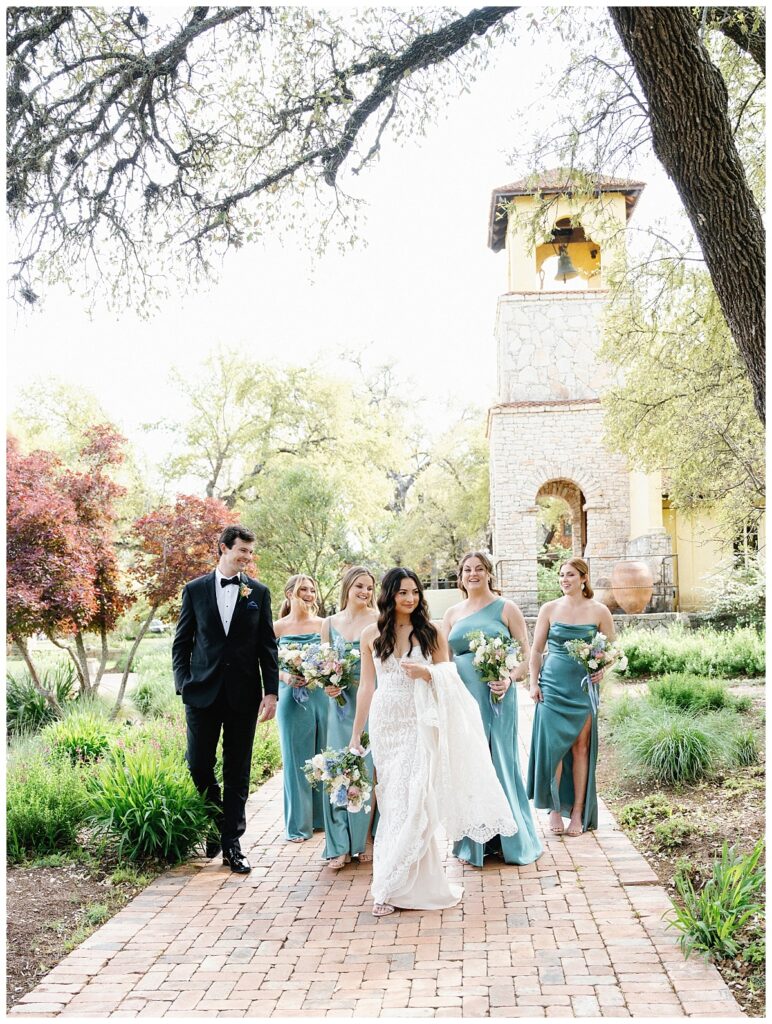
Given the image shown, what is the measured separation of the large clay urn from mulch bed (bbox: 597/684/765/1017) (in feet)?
39.1

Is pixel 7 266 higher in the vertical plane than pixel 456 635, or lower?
higher

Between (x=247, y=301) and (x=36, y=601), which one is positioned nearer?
(x=36, y=601)

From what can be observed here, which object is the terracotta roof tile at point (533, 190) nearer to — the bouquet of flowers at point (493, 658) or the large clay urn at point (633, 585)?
the bouquet of flowers at point (493, 658)

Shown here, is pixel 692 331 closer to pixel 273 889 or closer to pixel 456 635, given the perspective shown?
pixel 456 635

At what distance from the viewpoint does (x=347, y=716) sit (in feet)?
21.7

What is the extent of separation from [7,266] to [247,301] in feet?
69.0

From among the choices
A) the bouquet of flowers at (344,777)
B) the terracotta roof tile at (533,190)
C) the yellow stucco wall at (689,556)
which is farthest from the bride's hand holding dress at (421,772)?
the yellow stucco wall at (689,556)

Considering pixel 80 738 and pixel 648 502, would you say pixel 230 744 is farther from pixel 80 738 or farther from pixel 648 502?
pixel 648 502

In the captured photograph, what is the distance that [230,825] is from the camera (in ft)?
20.5

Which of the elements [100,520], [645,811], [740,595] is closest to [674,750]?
[645,811]

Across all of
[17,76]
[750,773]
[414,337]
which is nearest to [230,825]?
[750,773]

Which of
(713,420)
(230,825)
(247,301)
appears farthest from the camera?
(247,301)

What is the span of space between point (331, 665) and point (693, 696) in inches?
242

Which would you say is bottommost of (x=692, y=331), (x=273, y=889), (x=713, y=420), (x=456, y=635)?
(x=273, y=889)
